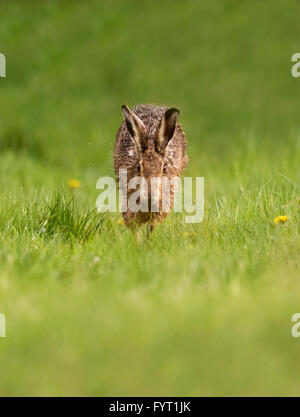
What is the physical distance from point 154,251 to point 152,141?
98cm

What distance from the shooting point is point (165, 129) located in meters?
5.25

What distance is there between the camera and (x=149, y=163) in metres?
5.11

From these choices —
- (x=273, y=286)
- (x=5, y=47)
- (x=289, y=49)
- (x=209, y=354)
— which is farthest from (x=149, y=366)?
(x=5, y=47)

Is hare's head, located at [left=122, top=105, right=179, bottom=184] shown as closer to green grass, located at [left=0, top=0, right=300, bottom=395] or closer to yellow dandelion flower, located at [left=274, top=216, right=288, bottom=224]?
green grass, located at [left=0, top=0, right=300, bottom=395]

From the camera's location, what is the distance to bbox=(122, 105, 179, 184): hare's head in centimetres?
511

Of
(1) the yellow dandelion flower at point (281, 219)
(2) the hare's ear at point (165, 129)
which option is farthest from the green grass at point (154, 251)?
(2) the hare's ear at point (165, 129)

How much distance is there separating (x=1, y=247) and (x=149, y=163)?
122 centimetres

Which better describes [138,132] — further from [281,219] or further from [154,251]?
[281,219]

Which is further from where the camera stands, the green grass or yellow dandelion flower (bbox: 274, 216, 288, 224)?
yellow dandelion flower (bbox: 274, 216, 288, 224)

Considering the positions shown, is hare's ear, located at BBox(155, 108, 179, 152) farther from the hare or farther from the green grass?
the green grass

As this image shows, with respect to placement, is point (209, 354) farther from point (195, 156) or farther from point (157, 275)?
point (195, 156)

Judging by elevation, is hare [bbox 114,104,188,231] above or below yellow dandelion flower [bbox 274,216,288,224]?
above

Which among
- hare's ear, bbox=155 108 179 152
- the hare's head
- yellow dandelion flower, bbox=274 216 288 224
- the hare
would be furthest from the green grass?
hare's ear, bbox=155 108 179 152

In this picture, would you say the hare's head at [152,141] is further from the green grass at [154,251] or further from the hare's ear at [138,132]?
the green grass at [154,251]
